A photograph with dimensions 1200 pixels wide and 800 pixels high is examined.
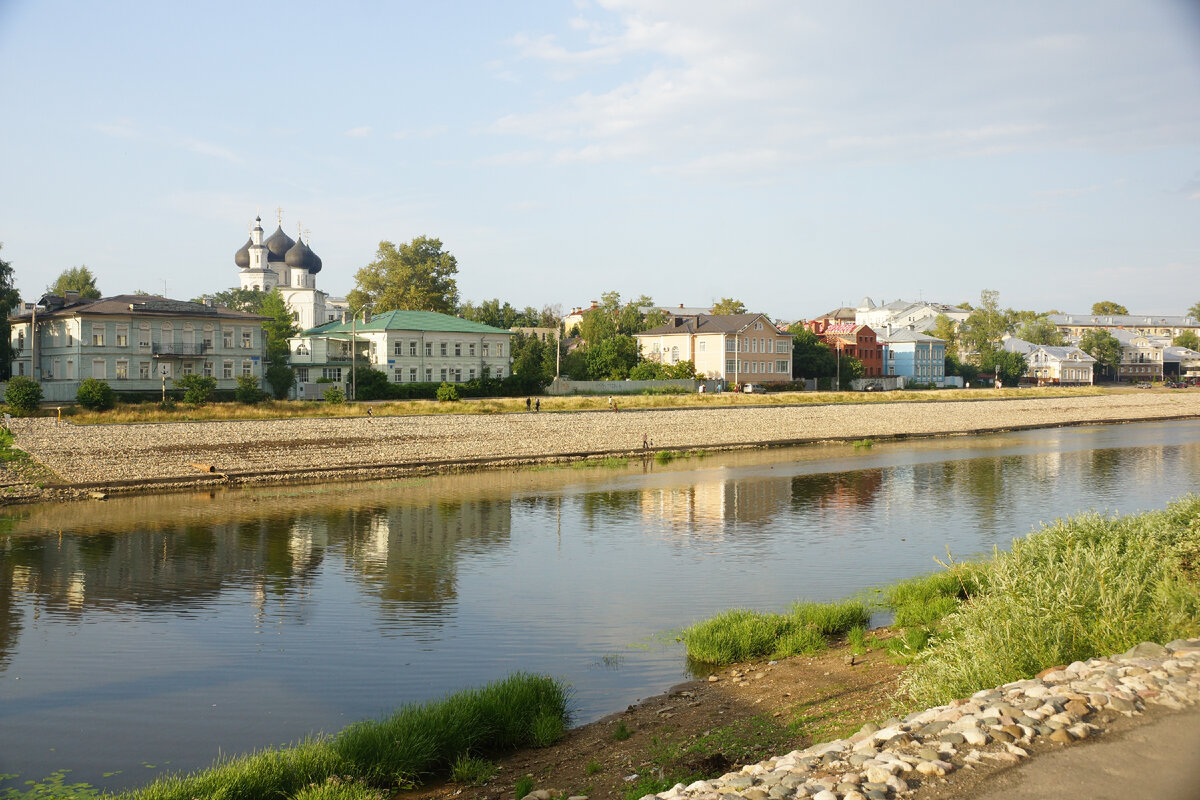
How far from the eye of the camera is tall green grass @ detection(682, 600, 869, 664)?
1284cm

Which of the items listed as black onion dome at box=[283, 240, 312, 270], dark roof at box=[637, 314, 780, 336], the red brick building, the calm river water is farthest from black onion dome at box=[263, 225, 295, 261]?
the calm river water

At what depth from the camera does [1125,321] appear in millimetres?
157625

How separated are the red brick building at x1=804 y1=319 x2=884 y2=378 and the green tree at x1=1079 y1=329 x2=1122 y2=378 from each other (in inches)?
1489

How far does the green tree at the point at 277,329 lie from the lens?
221ft

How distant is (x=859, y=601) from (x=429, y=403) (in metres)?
40.7

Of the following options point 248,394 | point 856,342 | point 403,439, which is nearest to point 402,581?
point 403,439

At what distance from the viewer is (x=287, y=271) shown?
97750 millimetres

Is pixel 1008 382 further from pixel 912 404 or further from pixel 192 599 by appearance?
pixel 192 599

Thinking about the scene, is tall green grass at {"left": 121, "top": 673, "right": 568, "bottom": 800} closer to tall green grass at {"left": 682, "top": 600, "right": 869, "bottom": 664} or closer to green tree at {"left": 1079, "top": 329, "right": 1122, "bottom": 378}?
tall green grass at {"left": 682, "top": 600, "right": 869, "bottom": 664}

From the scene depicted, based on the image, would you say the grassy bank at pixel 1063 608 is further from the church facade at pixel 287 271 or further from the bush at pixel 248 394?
the church facade at pixel 287 271

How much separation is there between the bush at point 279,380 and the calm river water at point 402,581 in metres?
25.5

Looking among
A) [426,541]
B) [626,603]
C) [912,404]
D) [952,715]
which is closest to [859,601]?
[626,603]

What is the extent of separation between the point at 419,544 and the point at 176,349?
3986cm

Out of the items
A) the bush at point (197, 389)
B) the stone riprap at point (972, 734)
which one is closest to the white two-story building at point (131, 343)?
the bush at point (197, 389)
